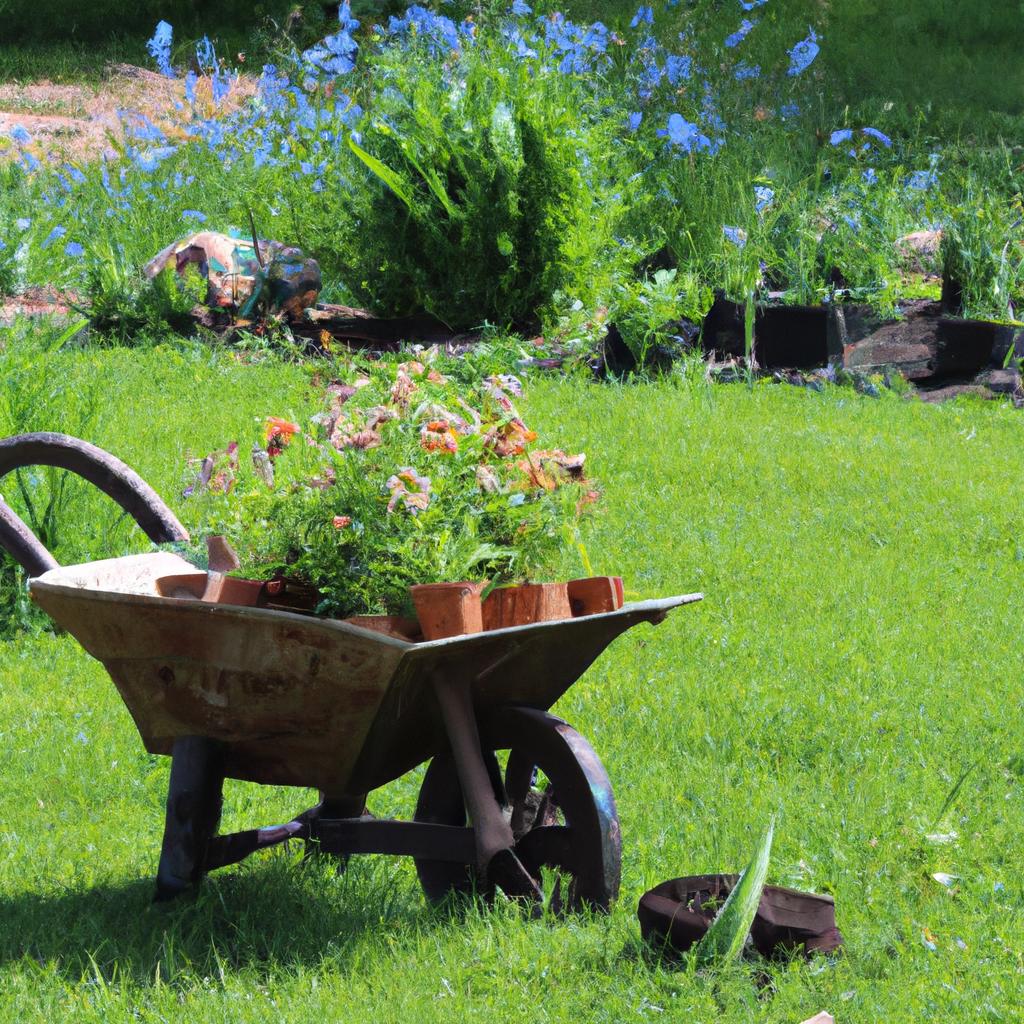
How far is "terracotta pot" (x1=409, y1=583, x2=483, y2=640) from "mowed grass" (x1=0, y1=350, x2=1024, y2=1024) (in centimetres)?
63

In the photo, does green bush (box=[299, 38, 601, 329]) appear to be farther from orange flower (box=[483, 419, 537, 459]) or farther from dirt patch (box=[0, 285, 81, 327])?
orange flower (box=[483, 419, 537, 459])

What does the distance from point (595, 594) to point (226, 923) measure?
1.08 metres

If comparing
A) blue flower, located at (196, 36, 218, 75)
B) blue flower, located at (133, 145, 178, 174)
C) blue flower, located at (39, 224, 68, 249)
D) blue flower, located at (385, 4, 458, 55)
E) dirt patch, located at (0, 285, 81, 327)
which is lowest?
dirt patch, located at (0, 285, 81, 327)

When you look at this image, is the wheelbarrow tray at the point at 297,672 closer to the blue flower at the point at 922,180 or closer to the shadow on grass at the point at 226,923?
the shadow on grass at the point at 226,923

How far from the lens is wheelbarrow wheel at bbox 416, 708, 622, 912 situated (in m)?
2.86

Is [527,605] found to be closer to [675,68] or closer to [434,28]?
[434,28]

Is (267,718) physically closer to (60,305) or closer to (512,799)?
(512,799)

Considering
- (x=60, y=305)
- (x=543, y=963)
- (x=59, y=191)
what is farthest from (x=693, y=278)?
(x=543, y=963)

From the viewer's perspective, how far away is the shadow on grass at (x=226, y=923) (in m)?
2.90

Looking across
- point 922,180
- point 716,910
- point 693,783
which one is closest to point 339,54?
point 922,180

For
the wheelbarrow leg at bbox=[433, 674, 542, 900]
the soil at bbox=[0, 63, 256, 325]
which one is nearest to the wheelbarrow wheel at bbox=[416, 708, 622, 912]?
the wheelbarrow leg at bbox=[433, 674, 542, 900]

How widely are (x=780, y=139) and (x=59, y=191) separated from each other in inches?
217

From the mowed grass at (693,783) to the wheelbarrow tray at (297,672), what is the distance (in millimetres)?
379

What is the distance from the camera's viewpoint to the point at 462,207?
8039 millimetres
